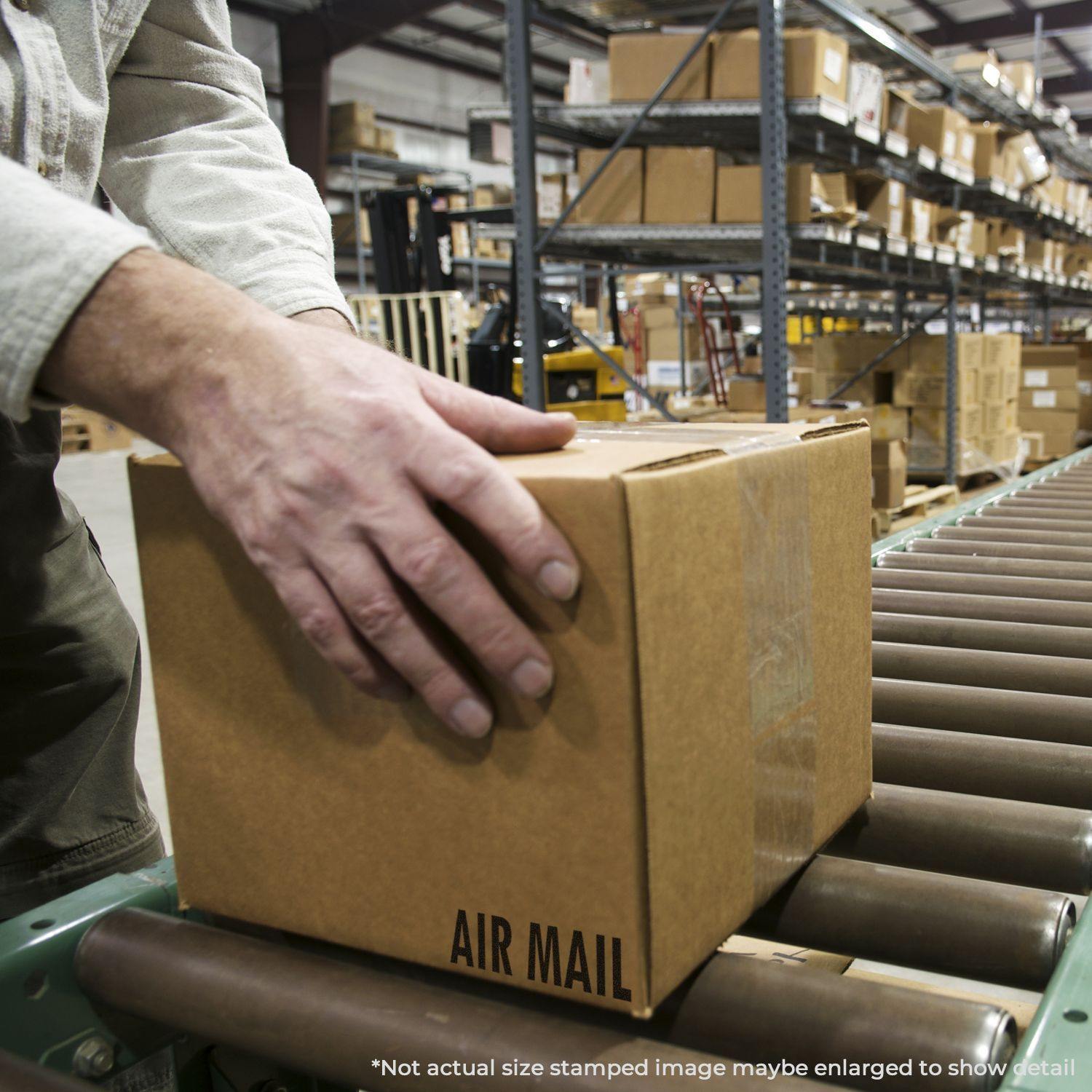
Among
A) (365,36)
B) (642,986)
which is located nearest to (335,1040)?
(642,986)

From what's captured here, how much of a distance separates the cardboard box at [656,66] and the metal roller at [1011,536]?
2470 mm

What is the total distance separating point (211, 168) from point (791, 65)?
11.1 feet

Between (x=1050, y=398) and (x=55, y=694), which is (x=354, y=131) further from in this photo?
(x=55, y=694)

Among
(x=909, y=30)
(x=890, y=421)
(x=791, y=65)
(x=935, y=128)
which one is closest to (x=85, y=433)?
(x=890, y=421)

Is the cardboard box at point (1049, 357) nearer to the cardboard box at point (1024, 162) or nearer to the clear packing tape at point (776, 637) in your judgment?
the cardboard box at point (1024, 162)

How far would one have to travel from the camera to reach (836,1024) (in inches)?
24.5

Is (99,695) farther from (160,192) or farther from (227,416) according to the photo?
(227,416)

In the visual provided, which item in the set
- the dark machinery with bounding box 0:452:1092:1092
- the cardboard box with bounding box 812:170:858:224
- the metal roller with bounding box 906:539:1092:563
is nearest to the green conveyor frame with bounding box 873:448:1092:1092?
the dark machinery with bounding box 0:452:1092:1092

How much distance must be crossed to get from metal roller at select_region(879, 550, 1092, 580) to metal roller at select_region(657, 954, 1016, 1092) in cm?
124

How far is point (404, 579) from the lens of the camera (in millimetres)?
556

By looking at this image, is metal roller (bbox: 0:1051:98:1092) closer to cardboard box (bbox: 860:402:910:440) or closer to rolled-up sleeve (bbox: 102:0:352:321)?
rolled-up sleeve (bbox: 102:0:352:321)

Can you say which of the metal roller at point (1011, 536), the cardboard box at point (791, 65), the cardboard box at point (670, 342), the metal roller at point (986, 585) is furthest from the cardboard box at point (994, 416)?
the metal roller at point (986, 585)

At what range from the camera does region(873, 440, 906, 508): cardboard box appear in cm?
465

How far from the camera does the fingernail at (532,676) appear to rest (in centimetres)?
56
